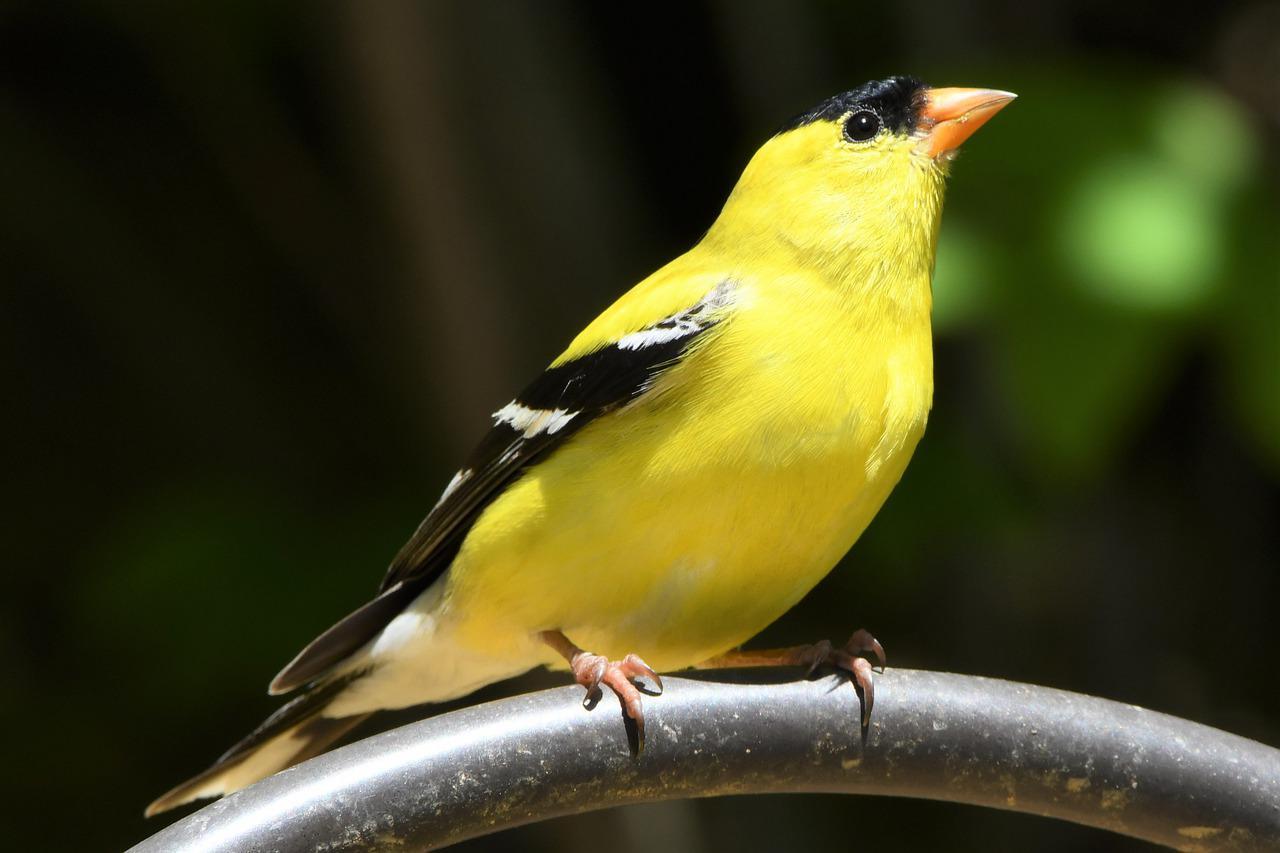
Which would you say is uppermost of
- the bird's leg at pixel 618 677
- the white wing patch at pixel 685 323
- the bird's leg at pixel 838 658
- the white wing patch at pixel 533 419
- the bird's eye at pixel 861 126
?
the bird's eye at pixel 861 126

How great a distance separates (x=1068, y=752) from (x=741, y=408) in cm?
78

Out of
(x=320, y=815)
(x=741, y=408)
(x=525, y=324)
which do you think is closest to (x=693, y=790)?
(x=320, y=815)

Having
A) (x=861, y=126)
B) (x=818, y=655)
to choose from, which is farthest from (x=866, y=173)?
(x=818, y=655)

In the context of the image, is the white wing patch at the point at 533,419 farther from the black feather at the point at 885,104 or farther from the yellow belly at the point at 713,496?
the black feather at the point at 885,104

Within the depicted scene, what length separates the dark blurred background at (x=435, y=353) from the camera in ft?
14.3

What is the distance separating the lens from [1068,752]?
6.88 feet

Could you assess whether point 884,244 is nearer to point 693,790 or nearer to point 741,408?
point 741,408

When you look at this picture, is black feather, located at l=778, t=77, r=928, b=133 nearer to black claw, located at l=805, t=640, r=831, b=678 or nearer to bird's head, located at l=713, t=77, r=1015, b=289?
bird's head, located at l=713, t=77, r=1015, b=289

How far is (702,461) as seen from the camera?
100 inches

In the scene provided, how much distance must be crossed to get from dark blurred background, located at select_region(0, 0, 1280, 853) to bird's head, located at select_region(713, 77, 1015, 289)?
0.44 m

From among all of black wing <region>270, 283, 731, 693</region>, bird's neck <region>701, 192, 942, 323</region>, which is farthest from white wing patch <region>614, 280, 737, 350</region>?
bird's neck <region>701, 192, 942, 323</region>

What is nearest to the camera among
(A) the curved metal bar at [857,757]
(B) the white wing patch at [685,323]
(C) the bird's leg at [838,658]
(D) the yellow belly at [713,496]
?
(A) the curved metal bar at [857,757]

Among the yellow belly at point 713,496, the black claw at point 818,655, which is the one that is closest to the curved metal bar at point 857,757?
the black claw at point 818,655

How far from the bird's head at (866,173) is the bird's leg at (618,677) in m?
0.85
